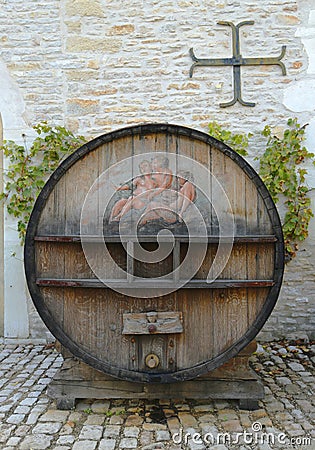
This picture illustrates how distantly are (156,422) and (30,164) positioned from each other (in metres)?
2.90

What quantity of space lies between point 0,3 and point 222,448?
4.56m

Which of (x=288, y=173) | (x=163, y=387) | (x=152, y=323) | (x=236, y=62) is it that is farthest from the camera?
(x=236, y=62)

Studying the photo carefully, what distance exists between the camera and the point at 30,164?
4.53 meters

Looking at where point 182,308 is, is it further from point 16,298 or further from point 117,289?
point 16,298

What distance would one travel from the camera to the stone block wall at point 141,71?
4488 millimetres

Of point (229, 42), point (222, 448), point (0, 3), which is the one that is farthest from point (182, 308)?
point (0, 3)

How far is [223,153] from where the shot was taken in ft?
8.61

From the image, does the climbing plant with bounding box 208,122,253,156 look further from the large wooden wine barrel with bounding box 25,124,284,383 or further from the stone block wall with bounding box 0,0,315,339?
the large wooden wine barrel with bounding box 25,124,284,383

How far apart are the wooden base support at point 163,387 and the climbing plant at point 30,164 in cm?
203

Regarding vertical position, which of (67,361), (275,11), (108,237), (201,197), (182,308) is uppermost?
(275,11)

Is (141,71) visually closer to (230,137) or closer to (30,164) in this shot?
(230,137)

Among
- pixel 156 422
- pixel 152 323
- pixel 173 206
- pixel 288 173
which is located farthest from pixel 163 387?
pixel 288 173

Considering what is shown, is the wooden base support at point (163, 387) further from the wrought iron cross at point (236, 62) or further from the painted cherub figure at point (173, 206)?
the wrought iron cross at point (236, 62)

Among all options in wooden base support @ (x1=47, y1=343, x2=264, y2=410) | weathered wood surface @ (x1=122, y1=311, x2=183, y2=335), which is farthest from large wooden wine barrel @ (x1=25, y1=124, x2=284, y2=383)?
wooden base support @ (x1=47, y1=343, x2=264, y2=410)
